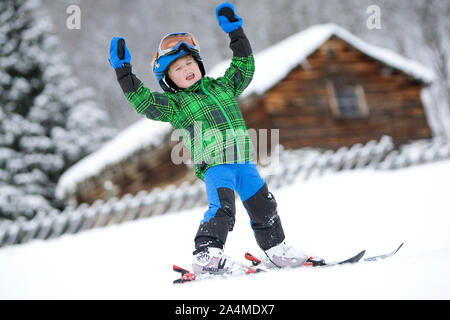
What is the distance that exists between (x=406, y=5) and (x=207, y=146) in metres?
21.2

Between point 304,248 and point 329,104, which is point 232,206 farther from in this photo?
point 329,104

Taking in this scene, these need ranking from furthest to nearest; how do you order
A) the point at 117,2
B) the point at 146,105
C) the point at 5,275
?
1. the point at 117,2
2. the point at 5,275
3. the point at 146,105

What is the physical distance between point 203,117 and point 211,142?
172mm

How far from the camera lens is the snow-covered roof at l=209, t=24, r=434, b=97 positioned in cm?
954

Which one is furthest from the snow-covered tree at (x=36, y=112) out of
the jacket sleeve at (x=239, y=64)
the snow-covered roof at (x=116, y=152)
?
the jacket sleeve at (x=239, y=64)

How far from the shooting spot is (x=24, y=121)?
1294cm

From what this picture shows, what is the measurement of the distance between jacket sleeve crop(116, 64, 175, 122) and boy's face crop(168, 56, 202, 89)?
0.58ft

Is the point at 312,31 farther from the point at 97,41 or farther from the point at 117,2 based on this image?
the point at 117,2

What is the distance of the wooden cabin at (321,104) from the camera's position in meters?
10.3

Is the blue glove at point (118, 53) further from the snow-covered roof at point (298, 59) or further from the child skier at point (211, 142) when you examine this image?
the snow-covered roof at point (298, 59)

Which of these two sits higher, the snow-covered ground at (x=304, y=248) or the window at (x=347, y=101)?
the window at (x=347, y=101)

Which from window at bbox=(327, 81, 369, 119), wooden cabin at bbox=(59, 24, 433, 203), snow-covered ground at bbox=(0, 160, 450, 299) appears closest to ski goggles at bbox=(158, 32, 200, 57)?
snow-covered ground at bbox=(0, 160, 450, 299)

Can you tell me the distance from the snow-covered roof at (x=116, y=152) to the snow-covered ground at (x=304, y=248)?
341 centimetres

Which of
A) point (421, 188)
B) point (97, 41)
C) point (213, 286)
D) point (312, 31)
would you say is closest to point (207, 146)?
point (213, 286)
